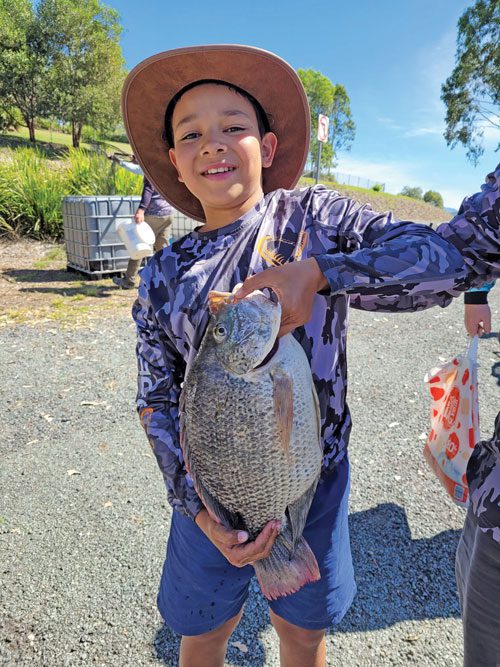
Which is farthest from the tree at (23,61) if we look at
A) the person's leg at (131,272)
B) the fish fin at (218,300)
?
the fish fin at (218,300)

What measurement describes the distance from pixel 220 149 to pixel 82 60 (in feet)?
136


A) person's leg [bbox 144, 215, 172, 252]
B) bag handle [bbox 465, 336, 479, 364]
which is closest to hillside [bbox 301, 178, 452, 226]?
person's leg [bbox 144, 215, 172, 252]

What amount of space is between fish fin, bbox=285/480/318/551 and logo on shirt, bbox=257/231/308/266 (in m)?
0.68

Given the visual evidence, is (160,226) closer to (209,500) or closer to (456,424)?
(456,424)

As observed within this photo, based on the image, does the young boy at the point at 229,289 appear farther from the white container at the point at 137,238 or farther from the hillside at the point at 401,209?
the hillside at the point at 401,209

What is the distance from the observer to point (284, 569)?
1304 mm

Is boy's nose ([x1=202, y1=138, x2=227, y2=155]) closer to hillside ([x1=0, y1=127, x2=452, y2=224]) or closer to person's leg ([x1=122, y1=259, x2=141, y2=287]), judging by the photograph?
person's leg ([x1=122, y1=259, x2=141, y2=287])

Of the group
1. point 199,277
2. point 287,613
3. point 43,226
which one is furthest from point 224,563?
point 43,226

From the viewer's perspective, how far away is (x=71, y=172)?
11.8m

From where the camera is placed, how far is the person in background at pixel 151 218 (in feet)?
24.7

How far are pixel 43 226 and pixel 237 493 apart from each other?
1213 cm

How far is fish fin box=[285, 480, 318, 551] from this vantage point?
4.21 ft

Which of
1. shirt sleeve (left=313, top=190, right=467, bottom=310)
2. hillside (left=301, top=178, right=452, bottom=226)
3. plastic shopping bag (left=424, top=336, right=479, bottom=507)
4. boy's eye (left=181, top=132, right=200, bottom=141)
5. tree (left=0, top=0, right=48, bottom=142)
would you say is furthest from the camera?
tree (left=0, top=0, right=48, bottom=142)

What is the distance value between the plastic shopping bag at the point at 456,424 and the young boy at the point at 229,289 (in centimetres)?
122
